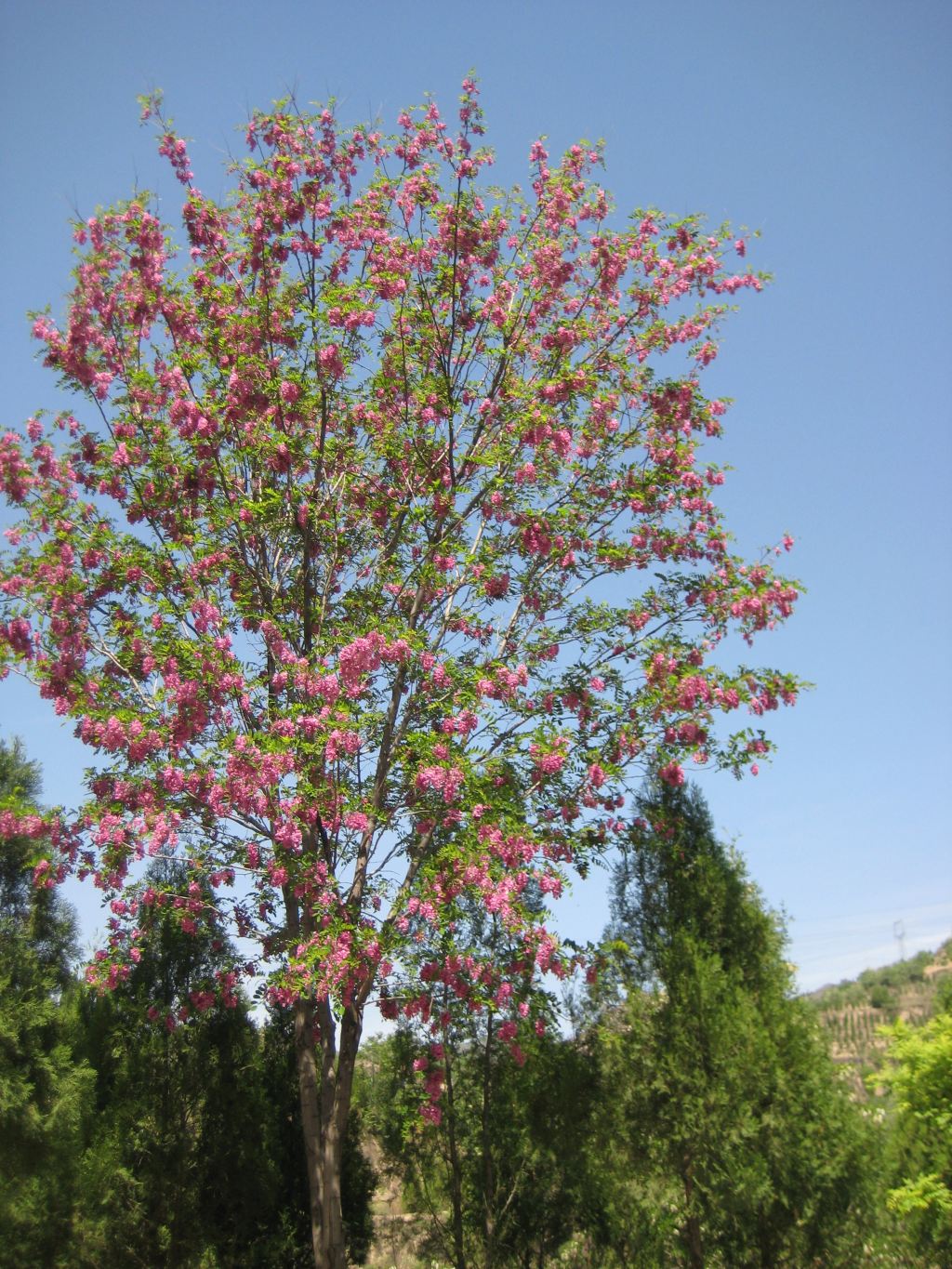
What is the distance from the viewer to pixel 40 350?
13.0 metres

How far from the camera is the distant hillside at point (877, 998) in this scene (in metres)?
94.1

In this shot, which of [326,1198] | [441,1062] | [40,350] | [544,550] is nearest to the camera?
[326,1198]

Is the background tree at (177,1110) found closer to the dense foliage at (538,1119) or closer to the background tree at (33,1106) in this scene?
the dense foliage at (538,1119)

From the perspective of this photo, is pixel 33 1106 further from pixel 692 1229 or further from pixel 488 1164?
pixel 692 1229

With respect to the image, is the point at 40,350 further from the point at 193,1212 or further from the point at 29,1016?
the point at 193,1212

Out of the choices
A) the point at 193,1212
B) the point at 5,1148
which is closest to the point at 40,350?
the point at 5,1148

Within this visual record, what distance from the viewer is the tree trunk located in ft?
37.9

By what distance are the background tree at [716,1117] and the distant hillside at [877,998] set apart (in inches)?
2977

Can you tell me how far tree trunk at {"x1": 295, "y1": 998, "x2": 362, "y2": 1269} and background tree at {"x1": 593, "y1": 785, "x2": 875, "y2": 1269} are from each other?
13.4ft

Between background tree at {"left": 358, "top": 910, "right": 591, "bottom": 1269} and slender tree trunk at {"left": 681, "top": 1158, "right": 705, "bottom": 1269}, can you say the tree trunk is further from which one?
slender tree trunk at {"left": 681, "top": 1158, "right": 705, "bottom": 1269}

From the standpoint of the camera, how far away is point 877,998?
367 feet

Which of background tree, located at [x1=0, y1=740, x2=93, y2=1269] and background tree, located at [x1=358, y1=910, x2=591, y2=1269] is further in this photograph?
background tree, located at [x1=358, y1=910, x2=591, y2=1269]

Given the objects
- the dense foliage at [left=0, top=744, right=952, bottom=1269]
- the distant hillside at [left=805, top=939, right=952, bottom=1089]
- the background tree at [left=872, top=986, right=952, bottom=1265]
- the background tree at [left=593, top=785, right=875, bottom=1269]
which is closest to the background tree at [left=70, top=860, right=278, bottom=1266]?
the dense foliage at [left=0, top=744, right=952, bottom=1269]

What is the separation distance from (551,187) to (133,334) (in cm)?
646
